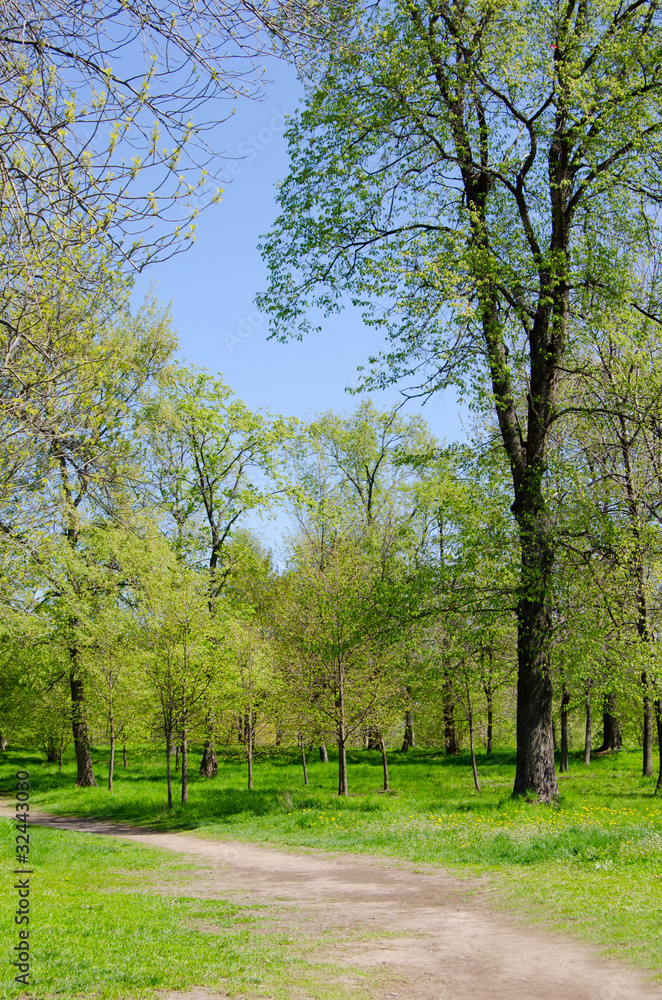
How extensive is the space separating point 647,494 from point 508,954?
11.9 m

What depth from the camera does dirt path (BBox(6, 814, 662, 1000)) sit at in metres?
5.04

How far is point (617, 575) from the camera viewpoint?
48.6 ft

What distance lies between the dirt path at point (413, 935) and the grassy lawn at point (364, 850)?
38 centimetres

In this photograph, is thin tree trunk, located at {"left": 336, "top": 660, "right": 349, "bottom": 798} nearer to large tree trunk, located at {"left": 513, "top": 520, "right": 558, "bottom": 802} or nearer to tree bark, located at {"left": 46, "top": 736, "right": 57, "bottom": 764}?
large tree trunk, located at {"left": 513, "top": 520, "right": 558, "bottom": 802}

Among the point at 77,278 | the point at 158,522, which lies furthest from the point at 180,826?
the point at 77,278

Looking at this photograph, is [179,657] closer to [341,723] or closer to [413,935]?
[341,723]

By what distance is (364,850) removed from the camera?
470 inches

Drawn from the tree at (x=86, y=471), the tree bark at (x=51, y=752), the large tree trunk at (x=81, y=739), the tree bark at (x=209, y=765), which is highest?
the tree at (x=86, y=471)

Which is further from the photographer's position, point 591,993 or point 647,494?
point 647,494

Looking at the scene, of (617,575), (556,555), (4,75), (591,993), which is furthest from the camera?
(617,575)

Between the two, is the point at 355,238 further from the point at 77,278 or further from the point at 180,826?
the point at 180,826

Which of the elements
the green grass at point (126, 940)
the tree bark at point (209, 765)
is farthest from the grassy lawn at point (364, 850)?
the tree bark at point (209, 765)

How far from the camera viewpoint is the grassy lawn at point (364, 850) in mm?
5766

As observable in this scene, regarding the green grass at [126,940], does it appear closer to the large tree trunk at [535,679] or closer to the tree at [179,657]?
the large tree trunk at [535,679]
